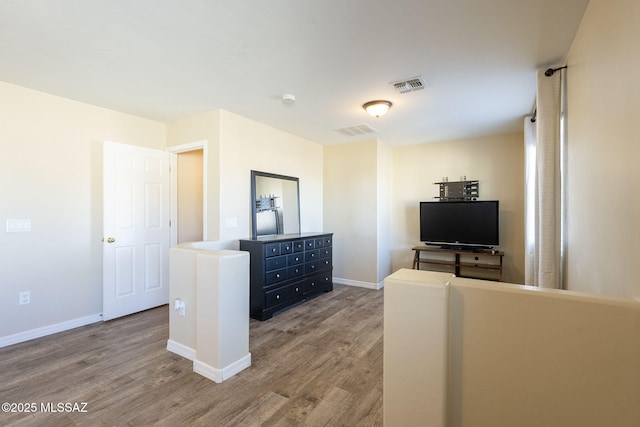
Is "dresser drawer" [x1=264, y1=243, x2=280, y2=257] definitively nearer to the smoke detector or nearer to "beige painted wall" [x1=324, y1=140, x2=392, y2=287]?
the smoke detector

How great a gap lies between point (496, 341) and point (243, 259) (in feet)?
5.87

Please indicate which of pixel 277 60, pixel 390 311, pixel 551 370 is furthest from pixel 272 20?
pixel 551 370

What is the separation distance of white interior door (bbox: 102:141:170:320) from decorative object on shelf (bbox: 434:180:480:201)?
169 inches

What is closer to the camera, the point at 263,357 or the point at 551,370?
the point at 551,370

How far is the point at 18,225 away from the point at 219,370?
2.55 meters

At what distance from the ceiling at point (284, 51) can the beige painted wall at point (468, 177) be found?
1.25 meters

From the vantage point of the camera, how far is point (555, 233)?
2.28 metres

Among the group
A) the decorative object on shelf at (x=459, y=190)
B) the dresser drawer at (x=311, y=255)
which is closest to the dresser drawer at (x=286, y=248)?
the dresser drawer at (x=311, y=255)

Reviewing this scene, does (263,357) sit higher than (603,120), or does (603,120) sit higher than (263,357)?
(603,120)

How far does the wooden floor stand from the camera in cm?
179

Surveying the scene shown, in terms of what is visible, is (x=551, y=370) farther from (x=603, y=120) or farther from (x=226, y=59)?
(x=226, y=59)

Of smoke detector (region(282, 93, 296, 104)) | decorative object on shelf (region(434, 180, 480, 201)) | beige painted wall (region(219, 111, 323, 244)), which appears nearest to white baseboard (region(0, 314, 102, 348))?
beige painted wall (region(219, 111, 323, 244))

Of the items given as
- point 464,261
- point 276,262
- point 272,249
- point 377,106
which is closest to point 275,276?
point 276,262

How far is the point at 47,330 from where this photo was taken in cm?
299
